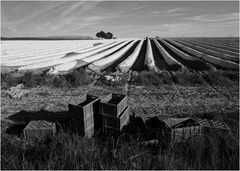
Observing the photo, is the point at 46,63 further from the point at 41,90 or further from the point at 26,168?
the point at 26,168

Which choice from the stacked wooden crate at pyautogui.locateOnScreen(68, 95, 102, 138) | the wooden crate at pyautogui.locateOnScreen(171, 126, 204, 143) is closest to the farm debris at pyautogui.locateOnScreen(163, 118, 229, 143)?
the wooden crate at pyautogui.locateOnScreen(171, 126, 204, 143)

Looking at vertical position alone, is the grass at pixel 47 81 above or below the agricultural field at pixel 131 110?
above

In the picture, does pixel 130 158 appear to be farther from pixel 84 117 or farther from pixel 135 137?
pixel 84 117

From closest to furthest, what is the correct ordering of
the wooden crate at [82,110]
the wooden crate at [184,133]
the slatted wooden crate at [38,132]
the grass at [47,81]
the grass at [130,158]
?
1. the grass at [130,158]
2. the wooden crate at [184,133]
3. the wooden crate at [82,110]
4. the slatted wooden crate at [38,132]
5. the grass at [47,81]

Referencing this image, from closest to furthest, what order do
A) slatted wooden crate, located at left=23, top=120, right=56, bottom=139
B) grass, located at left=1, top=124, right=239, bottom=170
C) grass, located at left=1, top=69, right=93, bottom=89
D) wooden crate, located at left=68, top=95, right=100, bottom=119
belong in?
1. grass, located at left=1, top=124, right=239, bottom=170
2. wooden crate, located at left=68, top=95, right=100, bottom=119
3. slatted wooden crate, located at left=23, top=120, right=56, bottom=139
4. grass, located at left=1, top=69, right=93, bottom=89

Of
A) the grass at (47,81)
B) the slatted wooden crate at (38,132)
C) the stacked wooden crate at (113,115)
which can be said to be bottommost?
the slatted wooden crate at (38,132)

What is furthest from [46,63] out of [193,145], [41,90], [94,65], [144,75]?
[193,145]

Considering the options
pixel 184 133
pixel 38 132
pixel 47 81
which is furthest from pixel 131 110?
pixel 47 81

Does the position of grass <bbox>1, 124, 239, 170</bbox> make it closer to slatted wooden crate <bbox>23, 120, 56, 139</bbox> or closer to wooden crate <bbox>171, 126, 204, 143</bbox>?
wooden crate <bbox>171, 126, 204, 143</bbox>

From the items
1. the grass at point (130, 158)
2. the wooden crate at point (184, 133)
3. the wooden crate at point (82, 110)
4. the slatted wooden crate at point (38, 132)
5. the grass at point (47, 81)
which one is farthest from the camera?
the grass at point (47, 81)

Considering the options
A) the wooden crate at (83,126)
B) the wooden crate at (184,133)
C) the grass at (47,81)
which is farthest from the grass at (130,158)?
the grass at (47,81)

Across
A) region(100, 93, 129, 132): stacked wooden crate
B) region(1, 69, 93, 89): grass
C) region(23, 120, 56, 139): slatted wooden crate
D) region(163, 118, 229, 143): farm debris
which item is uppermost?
region(1, 69, 93, 89): grass

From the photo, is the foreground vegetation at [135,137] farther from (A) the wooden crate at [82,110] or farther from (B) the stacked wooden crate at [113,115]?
(A) the wooden crate at [82,110]

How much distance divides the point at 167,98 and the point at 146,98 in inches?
28.9
